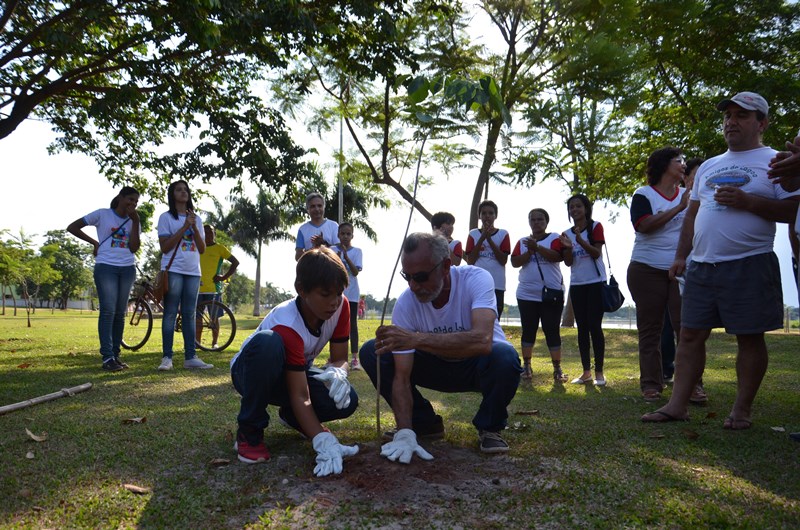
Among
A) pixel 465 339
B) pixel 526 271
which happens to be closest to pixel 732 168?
pixel 465 339

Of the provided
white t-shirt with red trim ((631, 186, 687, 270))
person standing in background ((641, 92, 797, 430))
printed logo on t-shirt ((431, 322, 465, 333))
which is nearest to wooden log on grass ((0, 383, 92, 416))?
printed logo on t-shirt ((431, 322, 465, 333))

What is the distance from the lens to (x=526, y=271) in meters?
6.57

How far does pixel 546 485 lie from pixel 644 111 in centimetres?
1563

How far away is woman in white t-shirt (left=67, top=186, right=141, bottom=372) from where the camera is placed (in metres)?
6.56

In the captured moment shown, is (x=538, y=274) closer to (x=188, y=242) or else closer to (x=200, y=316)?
(x=188, y=242)

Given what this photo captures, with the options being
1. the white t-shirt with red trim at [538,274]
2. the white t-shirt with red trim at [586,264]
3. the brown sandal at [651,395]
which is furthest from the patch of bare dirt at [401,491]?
the white t-shirt with red trim at [538,274]

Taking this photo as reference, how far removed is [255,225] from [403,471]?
147ft

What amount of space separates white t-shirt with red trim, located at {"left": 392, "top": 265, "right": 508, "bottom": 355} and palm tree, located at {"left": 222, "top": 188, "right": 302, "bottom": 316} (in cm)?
4250

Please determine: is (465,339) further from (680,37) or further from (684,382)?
(680,37)

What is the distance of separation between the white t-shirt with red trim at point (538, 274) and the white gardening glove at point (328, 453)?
387 cm

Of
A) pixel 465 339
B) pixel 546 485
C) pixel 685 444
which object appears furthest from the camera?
pixel 685 444

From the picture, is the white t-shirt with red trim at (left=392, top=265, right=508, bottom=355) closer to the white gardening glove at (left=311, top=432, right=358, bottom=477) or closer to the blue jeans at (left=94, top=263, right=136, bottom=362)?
the white gardening glove at (left=311, top=432, right=358, bottom=477)

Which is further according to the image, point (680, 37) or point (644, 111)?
point (644, 111)

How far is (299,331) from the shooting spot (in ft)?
10.1
